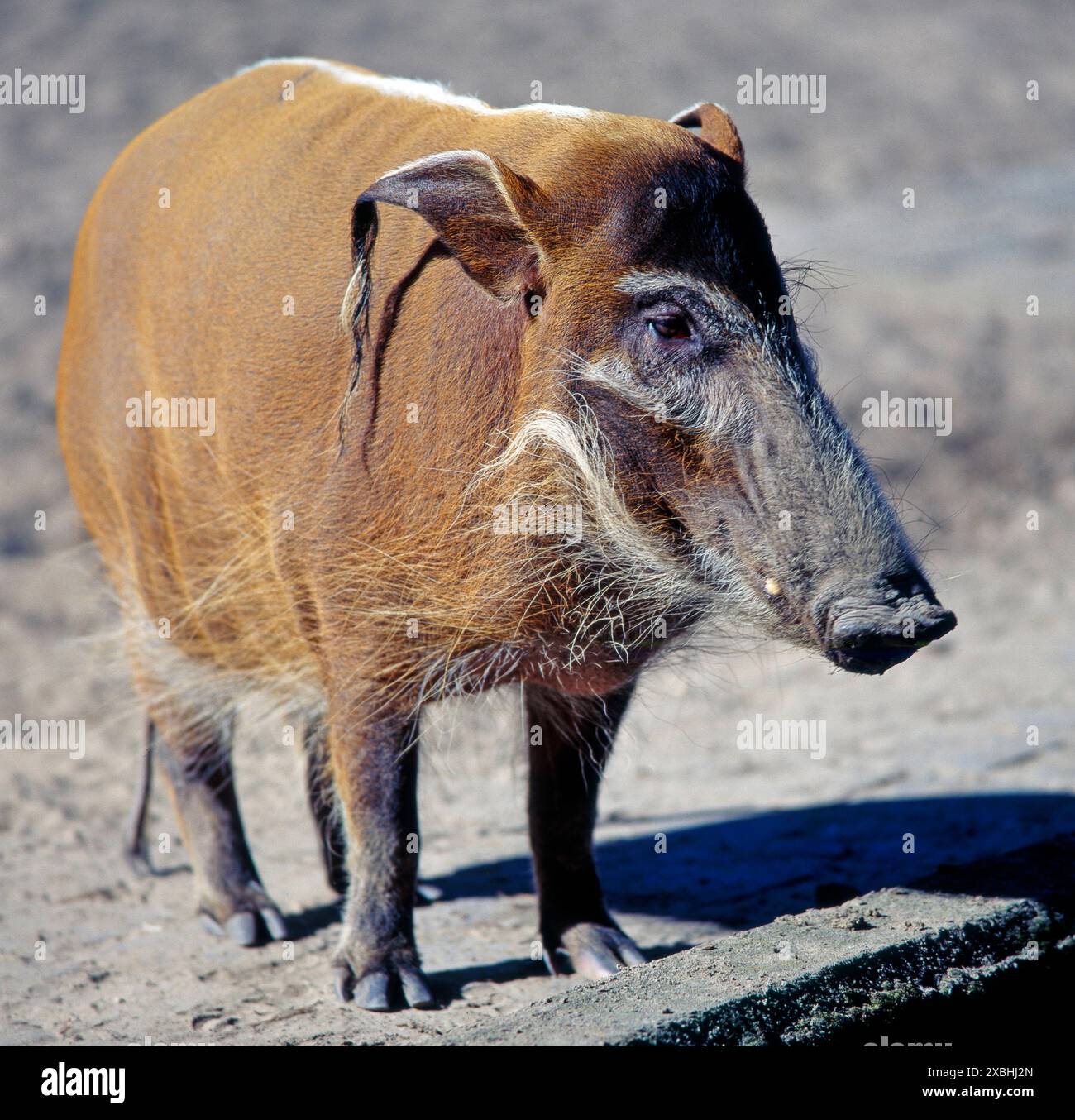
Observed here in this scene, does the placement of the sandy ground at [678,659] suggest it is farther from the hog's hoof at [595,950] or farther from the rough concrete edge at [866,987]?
the rough concrete edge at [866,987]

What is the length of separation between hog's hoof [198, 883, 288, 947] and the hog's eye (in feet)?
7.70

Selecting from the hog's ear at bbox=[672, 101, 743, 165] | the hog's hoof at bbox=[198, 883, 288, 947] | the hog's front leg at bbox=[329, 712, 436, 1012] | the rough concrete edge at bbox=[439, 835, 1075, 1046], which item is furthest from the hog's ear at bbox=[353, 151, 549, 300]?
the hog's hoof at bbox=[198, 883, 288, 947]

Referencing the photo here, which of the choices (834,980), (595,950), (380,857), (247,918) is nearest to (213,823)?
(247,918)

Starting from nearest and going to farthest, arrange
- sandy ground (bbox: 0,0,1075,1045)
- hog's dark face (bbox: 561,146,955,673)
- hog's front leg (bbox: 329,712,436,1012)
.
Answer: hog's dark face (bbox: 561,146,955,673) < hog's front leg (bbox: 329,712,436,1012) < sandy ground (bbox: 0,0,1075,1045)

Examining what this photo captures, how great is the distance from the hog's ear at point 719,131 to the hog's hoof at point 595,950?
2.09 meters

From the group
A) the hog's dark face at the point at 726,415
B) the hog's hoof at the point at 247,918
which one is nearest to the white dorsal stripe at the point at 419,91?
the hog's dark face at the point at 726,415

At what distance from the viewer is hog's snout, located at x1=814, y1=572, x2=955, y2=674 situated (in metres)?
2.71

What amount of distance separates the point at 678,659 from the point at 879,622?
3.21 ft

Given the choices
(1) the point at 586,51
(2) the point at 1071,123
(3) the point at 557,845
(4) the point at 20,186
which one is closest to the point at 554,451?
(3) the point at 557,845

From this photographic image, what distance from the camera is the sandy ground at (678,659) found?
411 cm

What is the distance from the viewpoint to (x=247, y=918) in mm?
4227

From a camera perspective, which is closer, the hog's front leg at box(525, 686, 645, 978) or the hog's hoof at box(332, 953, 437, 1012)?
the hog's hoof at box(332, 953, 437, 1012)

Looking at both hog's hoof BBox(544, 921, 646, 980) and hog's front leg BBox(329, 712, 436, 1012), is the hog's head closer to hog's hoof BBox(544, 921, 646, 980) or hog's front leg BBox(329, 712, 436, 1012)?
hog's front leg BBox(329, 712, 436, 1012)
